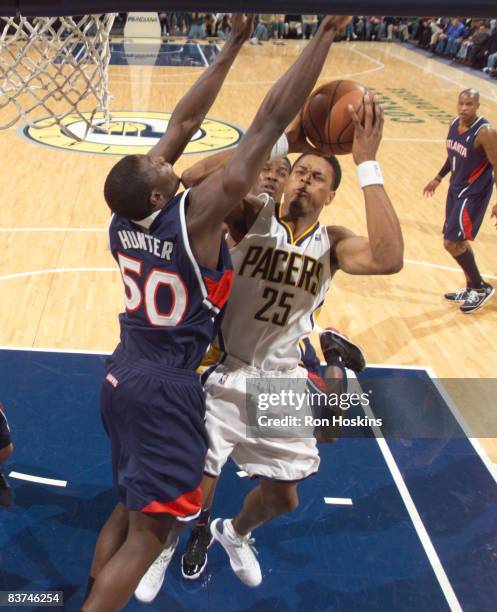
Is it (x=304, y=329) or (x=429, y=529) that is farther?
(x=429, y=529)

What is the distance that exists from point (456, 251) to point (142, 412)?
14.4ft

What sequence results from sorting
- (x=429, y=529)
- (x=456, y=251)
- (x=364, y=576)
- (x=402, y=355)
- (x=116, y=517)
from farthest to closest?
1. (x=456, y=251)
2. (x=402, y=355)
3. (x=429, y=529)
4. (x=364, y=576)
5. (x=116, y=517)

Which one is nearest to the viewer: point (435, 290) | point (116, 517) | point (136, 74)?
point (116, 517)

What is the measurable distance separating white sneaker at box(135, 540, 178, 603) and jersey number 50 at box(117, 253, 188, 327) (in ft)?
4.37

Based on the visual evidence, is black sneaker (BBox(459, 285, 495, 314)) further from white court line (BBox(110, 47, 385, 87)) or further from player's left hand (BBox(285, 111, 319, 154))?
white court line (BBox(110, 47, 385, 87))

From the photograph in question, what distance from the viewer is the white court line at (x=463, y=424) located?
415cm

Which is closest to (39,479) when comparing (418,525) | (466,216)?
(418,525)

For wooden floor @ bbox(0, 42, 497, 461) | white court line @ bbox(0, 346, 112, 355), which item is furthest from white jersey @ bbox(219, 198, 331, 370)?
wooden floor @ bbox(0, 42, 497, 461)

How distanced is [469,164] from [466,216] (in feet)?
1.55

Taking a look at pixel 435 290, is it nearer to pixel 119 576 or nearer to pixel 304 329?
pixel 304 329

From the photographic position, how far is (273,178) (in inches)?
128

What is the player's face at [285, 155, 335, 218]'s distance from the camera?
303 centimetres

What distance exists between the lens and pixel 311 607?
3.15 metres

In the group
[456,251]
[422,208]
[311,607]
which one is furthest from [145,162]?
[422,208]
